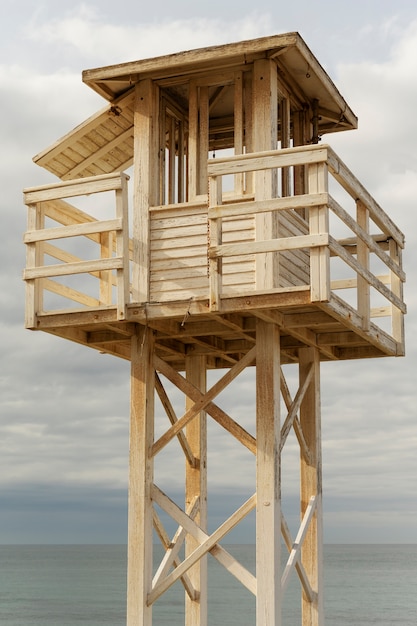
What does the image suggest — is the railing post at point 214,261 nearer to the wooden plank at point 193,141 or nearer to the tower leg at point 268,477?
the tower leg at point 268,477

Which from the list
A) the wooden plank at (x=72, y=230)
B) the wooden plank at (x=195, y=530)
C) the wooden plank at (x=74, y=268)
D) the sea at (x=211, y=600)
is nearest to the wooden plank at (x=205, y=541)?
the wooden plank at (x=195, y=530)

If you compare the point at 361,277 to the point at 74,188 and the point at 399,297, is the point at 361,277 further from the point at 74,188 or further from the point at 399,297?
the point at 74,188

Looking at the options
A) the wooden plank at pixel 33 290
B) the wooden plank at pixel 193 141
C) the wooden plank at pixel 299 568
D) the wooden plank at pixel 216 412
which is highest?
the wooden plank at pixel 193 141

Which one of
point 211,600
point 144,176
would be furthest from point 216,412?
point 211,600

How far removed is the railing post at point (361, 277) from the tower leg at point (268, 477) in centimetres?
112

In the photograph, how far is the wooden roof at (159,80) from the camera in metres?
13.1

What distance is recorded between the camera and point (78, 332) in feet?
45.5

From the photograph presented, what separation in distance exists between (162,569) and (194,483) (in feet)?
5.80

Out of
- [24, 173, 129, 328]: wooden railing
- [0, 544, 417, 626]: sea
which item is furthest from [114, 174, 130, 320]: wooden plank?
[0, 544, 417, 626]: sea

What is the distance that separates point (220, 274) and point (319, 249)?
1.09 metres

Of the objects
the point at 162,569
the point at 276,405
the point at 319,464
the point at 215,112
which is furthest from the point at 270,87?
the point at 162,569

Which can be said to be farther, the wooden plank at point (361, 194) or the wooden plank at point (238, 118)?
the wooden plank at point (238, 118)

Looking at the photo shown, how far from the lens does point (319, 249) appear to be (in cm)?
1169

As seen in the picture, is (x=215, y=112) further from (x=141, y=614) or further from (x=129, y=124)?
(x=141, y=614)
